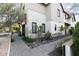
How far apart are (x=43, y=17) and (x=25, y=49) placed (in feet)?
1.85

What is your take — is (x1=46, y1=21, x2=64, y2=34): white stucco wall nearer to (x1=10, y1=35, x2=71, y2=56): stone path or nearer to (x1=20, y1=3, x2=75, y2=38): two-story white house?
(x1=20, y1=3, x2=75, y2=38): two-story white house

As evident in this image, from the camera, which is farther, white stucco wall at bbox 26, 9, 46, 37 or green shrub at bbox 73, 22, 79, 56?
white stucco wall at bbox 26, 9, 46, 37

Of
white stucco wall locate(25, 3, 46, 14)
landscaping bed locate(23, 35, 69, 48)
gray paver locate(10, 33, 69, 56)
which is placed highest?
white stucco wall locate(25, 3, 46, 14)

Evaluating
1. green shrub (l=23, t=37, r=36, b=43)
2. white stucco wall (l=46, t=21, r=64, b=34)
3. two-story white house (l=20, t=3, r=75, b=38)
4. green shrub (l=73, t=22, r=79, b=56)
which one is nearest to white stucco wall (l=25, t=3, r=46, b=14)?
two-story white house (l=20, t=3, r=75, b=38)

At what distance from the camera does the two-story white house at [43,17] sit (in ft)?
8.85

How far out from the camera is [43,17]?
2.71 meters

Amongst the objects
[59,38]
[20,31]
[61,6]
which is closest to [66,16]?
[61,6]

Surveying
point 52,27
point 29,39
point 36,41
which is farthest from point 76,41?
point 29,39

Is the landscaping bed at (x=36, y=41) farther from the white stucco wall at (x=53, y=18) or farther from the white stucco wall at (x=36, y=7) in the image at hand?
the white stucco wall at (x=36, y=7)

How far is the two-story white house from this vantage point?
2697mm

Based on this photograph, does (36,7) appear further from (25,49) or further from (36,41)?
(25,49)

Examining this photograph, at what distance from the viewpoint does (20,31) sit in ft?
8.77

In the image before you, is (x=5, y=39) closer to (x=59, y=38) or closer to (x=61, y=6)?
(x=59, y=38)

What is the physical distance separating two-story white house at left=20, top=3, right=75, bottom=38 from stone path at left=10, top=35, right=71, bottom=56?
18cm
